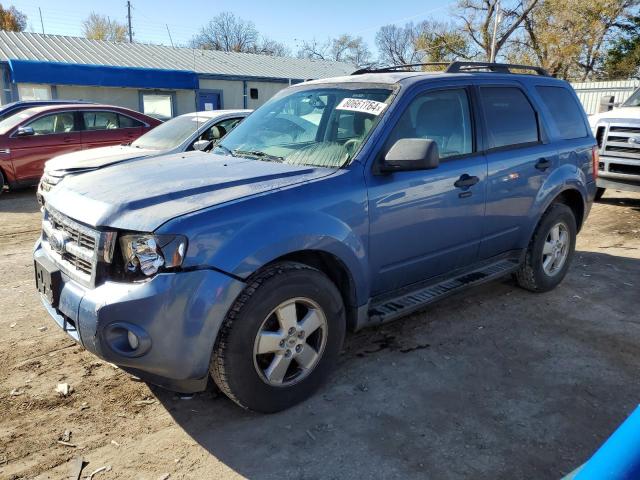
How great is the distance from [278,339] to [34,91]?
Result: 2159cm

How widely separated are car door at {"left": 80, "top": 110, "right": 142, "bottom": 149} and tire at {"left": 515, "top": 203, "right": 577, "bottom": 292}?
875cm

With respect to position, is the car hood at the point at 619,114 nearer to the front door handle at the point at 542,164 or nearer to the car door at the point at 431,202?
the front door handle at the point at 542,164

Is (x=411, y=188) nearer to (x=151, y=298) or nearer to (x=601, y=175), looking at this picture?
(x=151, y=298)

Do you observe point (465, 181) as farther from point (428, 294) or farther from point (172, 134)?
point (172, 134)

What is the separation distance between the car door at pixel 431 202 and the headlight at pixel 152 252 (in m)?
1.26

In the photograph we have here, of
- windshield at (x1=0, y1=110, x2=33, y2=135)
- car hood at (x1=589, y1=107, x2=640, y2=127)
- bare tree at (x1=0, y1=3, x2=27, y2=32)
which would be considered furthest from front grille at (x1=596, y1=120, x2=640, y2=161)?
bare tree at (x1=0, y1=3, x2=27, y2=32)

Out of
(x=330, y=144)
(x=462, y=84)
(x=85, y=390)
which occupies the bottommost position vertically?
(x=85, y=390)

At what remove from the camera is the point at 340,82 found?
3996 millimetres

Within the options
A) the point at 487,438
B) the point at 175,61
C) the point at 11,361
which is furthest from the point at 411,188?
the point at 175,61

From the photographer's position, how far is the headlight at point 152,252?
→ 2.50m

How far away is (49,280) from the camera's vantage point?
2.91m

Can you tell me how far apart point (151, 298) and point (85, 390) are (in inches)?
49.0

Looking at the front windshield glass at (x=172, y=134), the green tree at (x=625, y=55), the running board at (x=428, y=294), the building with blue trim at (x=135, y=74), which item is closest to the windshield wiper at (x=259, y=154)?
the running board at (x=428, y=294)

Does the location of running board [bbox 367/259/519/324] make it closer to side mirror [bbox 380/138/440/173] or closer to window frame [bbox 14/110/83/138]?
side mirror [bbox 380/138/440/173]
